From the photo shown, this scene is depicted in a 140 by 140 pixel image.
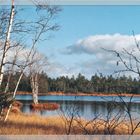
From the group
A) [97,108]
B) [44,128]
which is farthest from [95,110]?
[97,108]

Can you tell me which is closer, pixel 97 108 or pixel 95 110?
pixel 95 110

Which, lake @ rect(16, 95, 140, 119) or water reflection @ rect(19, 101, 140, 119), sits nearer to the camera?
lake @ rect(16, 95, 140, 119)

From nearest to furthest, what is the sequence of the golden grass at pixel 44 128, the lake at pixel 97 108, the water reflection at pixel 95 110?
the lake at pixel 97 108, the water reflection at pixel 95 110, the golden grass at pixel 44 128

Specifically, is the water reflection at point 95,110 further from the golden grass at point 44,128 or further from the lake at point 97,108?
the golden grass at point 44,128

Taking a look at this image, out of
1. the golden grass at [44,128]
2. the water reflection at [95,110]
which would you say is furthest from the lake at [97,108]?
the golden grass at [44,128]

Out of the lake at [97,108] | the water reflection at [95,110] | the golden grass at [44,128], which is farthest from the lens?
the golden grass at [44,128]

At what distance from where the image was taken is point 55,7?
19953 millimetres

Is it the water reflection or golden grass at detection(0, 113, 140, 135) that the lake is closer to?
the water reflection

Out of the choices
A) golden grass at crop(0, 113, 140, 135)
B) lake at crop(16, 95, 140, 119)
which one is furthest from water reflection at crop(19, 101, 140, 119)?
golden grass at crop(0, 113, 140, 135)

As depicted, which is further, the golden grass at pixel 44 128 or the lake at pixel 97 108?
the golden grass at pixel 44 128

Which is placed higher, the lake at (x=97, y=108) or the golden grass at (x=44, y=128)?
the lake at (x=97, y=108)

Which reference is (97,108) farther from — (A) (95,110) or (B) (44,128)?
(B) (44,128)

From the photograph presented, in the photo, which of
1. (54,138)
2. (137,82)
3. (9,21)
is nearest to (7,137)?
(54,138)

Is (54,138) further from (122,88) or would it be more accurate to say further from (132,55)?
(122,88)
